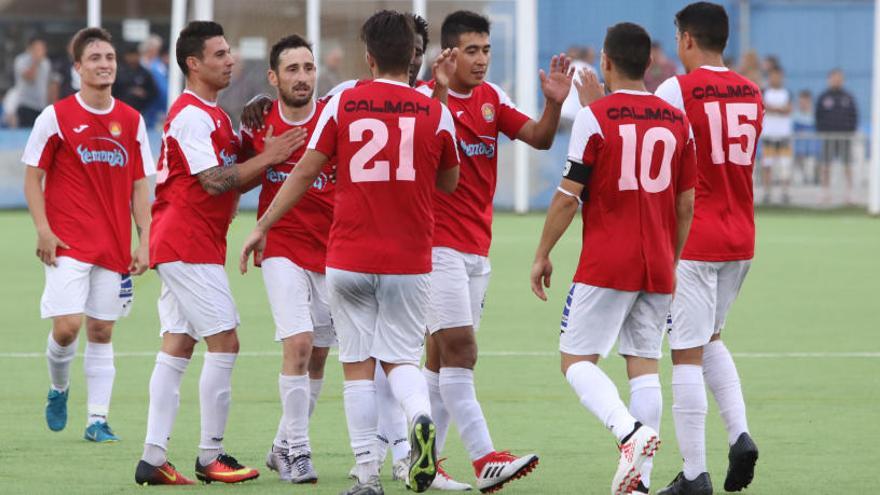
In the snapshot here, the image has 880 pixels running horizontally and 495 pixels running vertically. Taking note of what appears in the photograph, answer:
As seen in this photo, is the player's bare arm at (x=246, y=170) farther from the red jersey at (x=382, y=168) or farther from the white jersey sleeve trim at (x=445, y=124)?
the white jersey sleeve trim at (x=445, y=124)

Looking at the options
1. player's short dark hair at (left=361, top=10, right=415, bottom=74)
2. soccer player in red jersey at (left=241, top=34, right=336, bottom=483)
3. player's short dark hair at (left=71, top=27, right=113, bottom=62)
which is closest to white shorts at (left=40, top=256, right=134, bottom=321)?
player's short dark hair at (left=71, top=27, right=113, bottom=62)

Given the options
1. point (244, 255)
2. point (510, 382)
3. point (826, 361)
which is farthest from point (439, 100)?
point (826, 361)

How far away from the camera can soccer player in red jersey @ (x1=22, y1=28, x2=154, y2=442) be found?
843 cm

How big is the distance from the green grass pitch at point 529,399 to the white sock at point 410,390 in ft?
2.24

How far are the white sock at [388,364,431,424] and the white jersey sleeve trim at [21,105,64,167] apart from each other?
8.72 feet

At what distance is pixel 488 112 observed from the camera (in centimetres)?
759

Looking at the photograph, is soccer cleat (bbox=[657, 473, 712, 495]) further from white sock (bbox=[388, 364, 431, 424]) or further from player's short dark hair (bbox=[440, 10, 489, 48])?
player's short dark hair (bbox=[440, 10, 489, 48])

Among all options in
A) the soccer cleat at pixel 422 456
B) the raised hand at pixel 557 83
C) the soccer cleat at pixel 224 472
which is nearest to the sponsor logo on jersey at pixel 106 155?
the soccer cleat at pixel 224 472

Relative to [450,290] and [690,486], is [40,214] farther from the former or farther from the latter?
[690,486]

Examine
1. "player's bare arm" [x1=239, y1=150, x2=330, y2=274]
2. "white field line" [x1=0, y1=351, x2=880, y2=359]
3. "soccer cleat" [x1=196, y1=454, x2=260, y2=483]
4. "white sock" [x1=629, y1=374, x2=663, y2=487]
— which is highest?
"player's bare arm" [x1=239, y1=150, x2=330, y2=274]

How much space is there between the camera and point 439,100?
697 cm

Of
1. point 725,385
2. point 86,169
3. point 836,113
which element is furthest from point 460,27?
point 836,113

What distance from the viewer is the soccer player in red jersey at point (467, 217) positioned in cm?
736

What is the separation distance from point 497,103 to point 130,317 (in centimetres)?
687
